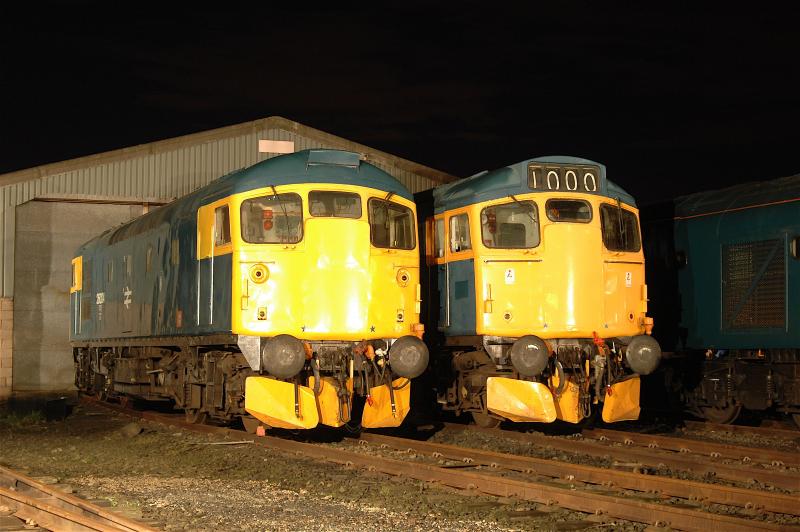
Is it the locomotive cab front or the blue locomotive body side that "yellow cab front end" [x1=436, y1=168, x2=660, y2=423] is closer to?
the locomotive cab front

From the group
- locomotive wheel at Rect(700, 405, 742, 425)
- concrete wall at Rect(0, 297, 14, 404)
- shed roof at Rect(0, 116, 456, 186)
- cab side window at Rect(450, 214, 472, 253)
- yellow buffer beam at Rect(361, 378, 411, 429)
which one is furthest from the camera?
concrete wall at Rect(0, 297, 14, 404)

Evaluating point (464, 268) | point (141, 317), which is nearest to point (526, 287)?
point (464, 268)

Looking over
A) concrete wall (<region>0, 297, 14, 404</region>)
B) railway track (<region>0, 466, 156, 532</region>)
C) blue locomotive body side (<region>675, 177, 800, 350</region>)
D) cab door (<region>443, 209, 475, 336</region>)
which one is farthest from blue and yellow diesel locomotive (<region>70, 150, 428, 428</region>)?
concrete wall (<region>0, 297, 14, 404</region>)

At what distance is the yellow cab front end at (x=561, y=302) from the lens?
14.9 m

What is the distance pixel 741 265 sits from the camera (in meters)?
17.2

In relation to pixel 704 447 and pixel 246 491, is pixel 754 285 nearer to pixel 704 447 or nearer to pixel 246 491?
pixel 704 447

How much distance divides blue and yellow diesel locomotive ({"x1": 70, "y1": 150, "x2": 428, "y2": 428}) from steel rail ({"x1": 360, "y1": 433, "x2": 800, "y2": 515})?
1283mm

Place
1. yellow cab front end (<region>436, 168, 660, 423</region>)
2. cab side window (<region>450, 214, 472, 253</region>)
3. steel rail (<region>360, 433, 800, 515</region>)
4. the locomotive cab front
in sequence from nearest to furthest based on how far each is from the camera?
1. steel rail (<region>360, 433, 800, 515</region>)
2. the locomotive cab front
3. yellow cab front end (<region>436, 168, 660, 423</region>)
4. cab side window (<region>450, 214, 472, 253</region>)

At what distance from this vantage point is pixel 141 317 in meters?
18.5

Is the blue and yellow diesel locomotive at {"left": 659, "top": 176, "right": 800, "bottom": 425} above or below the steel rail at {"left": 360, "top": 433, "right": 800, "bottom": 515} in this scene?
above

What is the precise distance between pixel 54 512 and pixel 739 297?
11938mm

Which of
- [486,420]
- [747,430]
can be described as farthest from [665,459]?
[747,430]

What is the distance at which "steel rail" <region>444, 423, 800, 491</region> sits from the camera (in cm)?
1088

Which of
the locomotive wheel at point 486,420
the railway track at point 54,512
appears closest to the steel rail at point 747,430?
the locomotive wheel at point 486,420
